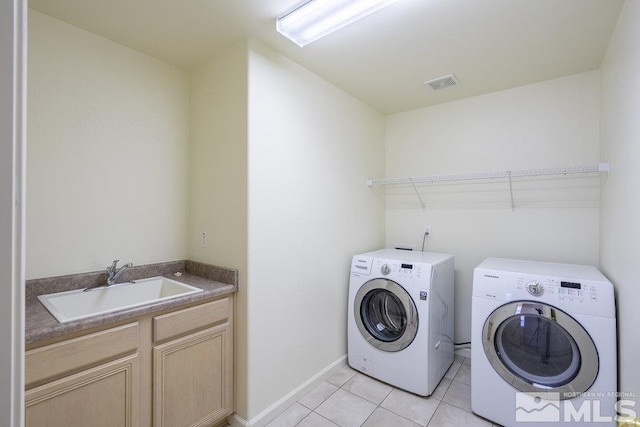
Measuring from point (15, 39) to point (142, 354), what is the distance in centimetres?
142

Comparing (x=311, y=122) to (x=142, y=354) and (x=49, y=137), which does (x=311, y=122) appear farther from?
(x=142, y=354)

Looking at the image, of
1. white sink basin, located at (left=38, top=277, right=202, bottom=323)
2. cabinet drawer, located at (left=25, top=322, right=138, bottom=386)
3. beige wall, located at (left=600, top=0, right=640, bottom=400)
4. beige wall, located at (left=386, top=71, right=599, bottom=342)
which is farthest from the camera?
beige wall, located at (left=386, top=71, right=599, bottom=342)

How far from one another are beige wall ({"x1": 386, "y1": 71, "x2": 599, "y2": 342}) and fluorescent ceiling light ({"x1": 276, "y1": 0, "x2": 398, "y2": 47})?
5.24 feet

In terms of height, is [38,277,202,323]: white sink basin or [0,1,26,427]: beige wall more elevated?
[0,1,26,427]: beige wall

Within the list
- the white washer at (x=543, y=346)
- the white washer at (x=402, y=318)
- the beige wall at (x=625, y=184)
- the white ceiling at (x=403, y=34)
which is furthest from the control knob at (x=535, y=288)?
the white ceiling at (x=403, y=34)

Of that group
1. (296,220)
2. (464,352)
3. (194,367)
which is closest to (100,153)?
(296,220)

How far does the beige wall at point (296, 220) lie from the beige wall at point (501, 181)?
573 mm

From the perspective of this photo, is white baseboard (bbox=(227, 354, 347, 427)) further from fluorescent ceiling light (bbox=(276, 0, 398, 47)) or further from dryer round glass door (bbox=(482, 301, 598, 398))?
fluorescent ceiling light (bbox=(276, 0, 398, 47))

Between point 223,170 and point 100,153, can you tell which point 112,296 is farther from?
point 223,170

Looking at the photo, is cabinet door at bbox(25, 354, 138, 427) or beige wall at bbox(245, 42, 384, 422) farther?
beige wall at bbox(245, 42, 384, 422)

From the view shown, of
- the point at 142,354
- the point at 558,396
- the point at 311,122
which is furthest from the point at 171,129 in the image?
the point at 558,396

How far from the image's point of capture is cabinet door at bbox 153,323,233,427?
4.97 feet

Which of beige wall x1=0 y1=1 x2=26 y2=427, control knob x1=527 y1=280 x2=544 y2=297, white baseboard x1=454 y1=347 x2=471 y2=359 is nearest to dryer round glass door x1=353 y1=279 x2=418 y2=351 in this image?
control knob x1=527 y1=280 x2=544 y2=297

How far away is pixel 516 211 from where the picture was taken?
8.07ft
